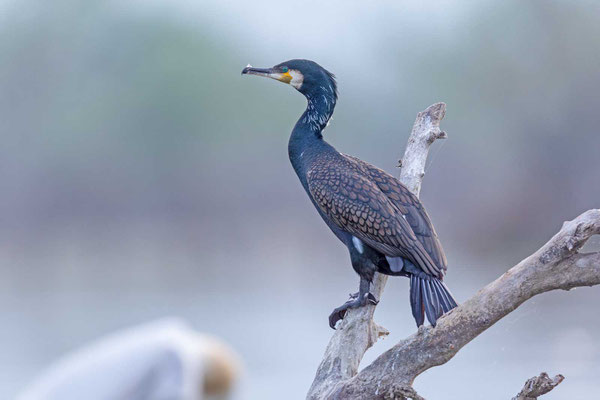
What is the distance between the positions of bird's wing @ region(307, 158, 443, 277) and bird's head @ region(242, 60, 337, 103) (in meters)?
0.33

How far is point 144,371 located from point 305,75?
2.30m

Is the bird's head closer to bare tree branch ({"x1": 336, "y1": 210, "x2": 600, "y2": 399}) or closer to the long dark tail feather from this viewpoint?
the long dark tail feather

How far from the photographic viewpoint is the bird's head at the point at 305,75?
337 cm

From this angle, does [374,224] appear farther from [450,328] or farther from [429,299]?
[450,328]

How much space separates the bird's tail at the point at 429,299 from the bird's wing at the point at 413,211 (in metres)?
0.08

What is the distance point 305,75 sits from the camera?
3.37 metres

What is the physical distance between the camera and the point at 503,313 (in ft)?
7.72

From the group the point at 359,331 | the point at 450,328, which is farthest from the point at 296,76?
the point at 450,328

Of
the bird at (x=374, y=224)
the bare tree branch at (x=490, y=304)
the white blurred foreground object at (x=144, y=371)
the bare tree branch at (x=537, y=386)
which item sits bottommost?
the white blurred foreground object at (x=144, y=371)

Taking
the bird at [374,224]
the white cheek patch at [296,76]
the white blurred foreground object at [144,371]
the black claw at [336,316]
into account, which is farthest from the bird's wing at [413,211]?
the white blurred foreground object at [144,371]

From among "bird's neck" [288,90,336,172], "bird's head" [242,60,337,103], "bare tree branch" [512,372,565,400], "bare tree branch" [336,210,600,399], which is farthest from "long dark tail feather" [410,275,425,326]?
"bird's head" [242,60,337,103]

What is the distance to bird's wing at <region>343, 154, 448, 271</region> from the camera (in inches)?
113

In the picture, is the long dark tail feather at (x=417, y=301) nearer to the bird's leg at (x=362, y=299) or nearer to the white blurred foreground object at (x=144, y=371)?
the bird's leg at (x=362, y=299)

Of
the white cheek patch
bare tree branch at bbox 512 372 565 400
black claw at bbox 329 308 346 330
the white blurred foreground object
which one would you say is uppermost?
the white cheek patch
